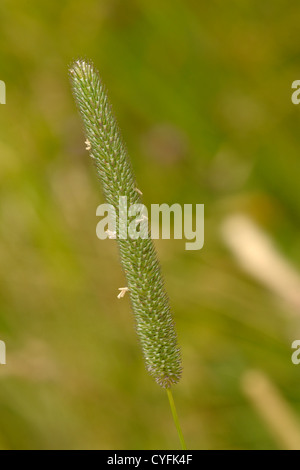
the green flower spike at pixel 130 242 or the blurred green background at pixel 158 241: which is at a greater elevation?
the blurred green background at pixel 158 241

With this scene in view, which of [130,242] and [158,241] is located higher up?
[158,241]

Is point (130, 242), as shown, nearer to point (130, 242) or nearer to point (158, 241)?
point (130, 242)

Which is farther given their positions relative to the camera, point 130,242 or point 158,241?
point 158,241

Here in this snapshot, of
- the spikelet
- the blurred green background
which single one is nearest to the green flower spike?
the spikelet

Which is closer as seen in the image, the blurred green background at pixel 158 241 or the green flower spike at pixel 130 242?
the green flower spike at pixel 130 242

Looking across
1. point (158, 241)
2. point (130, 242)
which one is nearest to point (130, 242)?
point (130, 242)

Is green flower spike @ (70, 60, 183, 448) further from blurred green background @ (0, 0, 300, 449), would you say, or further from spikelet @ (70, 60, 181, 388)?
blurred green background @ (0, 0, 300, 449)

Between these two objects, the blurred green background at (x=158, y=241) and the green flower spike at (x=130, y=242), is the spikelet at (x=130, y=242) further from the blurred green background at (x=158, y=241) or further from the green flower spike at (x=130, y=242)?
the blurred green background at (x=158, y=241)

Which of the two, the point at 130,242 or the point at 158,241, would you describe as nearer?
the point at 130,242

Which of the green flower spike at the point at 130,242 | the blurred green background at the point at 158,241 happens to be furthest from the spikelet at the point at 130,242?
the blurred green background at the point at 158,241

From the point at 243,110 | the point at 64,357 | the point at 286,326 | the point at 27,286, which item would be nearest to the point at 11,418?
the point at 64,357
